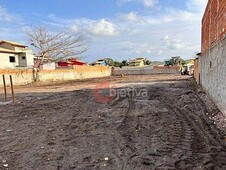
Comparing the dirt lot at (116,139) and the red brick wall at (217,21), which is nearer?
the dirt lot at (116,139)

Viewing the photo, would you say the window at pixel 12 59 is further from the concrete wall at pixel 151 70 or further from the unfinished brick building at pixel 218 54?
the unfinished brick building at pixel 218 54

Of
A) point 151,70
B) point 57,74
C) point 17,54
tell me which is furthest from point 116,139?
point 151,70

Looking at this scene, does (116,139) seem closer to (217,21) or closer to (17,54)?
(217,21)

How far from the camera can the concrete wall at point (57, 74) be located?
2612cm

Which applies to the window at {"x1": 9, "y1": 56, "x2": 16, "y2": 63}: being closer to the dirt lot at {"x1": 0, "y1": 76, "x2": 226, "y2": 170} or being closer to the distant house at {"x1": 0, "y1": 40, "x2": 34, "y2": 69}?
the distant house at {"x1": 0, "y1": 40, "x2": 34, "y2": 69}

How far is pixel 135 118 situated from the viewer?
7.30 m

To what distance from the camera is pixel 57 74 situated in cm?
3306

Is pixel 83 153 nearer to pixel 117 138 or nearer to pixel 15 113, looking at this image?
pixel 117 138

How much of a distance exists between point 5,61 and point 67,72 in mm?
9424

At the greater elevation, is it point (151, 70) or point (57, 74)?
point (151, 70)

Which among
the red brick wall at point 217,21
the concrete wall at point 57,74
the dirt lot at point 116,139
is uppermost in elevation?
the red brick wall at point 217,21

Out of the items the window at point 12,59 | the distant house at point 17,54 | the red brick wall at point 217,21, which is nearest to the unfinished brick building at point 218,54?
the red brick wall at point 217,21

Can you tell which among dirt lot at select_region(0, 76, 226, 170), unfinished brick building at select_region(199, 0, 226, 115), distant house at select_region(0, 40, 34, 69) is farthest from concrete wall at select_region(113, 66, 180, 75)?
dirt lot at select_region(0, 76, 226, 170)

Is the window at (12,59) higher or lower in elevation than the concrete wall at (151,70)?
higher
